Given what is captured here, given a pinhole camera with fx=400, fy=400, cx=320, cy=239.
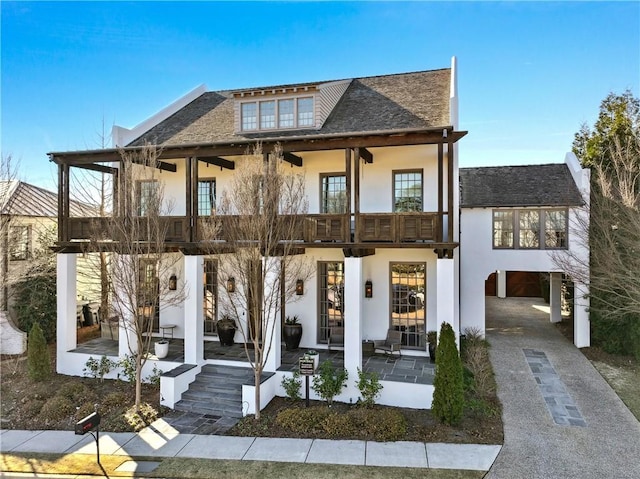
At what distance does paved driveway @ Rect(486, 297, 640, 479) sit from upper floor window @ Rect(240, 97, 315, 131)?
11.0m

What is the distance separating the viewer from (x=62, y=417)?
412 inches

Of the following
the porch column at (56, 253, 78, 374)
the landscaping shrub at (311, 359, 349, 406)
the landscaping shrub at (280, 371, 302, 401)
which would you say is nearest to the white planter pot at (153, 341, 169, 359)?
the porch column at (56, 253, 78, 374)

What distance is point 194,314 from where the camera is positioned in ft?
40.7

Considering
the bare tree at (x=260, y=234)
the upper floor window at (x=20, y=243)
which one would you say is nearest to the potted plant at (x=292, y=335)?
the bare tree at (x=260, y=234)

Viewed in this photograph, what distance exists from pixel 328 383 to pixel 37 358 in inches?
371

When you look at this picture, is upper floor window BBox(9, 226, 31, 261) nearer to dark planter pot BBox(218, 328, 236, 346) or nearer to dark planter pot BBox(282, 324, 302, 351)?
dark planter pot BBox(218, 328, 236, 346)

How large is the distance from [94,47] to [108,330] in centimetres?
1034

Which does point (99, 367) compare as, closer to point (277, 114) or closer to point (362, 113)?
point (277, 114)

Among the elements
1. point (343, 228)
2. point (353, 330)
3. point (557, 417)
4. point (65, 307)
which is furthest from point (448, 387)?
point (65, 307)

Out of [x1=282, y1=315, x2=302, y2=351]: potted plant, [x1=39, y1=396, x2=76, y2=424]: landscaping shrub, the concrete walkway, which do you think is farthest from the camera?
[x1=282, y1=315, x2=302, y2=351]: potted plant

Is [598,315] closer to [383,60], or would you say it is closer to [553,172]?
[553,172]

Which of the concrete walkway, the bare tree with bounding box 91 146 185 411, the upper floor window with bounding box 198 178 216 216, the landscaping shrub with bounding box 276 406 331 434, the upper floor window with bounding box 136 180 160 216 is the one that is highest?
the upper floor window with bounding box 198 178 216 216

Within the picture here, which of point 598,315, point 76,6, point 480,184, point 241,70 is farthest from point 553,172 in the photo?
point 76,6

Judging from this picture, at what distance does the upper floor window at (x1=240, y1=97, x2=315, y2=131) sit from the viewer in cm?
1476
